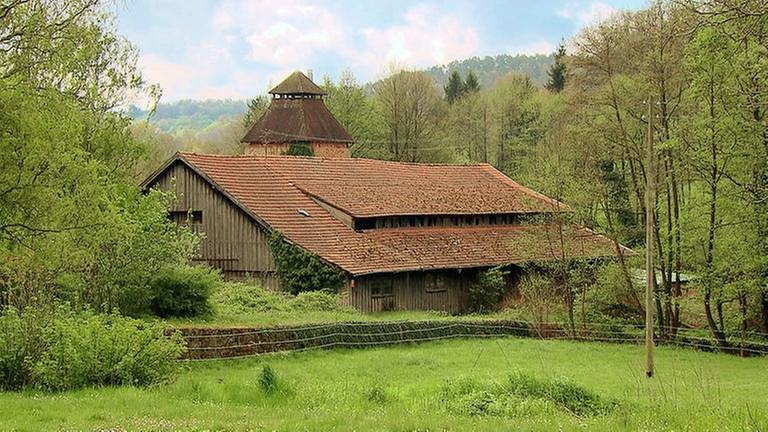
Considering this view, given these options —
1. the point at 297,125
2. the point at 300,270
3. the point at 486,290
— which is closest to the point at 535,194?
the point at 486,290

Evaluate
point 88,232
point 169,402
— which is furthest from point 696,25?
point 88,232

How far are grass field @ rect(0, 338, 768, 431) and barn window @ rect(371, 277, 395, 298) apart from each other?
1303cm

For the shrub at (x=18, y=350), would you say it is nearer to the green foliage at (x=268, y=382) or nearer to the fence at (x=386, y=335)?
Result: the green foliage at (x=268, y=382)

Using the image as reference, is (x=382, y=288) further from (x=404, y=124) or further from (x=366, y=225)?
(x=404, y=124)

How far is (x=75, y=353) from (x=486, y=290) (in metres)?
29.3

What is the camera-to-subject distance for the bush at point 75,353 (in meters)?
14.4

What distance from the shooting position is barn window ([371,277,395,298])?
38.0 metres

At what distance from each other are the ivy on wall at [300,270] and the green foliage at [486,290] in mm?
7895

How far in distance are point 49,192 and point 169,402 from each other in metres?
3.58

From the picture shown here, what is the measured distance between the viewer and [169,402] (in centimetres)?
1317

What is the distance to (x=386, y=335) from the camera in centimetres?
2909

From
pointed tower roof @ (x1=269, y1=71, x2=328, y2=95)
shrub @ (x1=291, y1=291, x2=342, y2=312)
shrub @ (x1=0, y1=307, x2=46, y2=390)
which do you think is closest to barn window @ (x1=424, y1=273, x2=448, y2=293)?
shrub @ (x1=291, y1=291, x2=342, y2=312)

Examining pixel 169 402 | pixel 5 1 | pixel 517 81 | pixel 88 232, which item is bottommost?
pixel 169 402

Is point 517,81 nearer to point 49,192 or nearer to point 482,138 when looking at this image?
point 482,138
